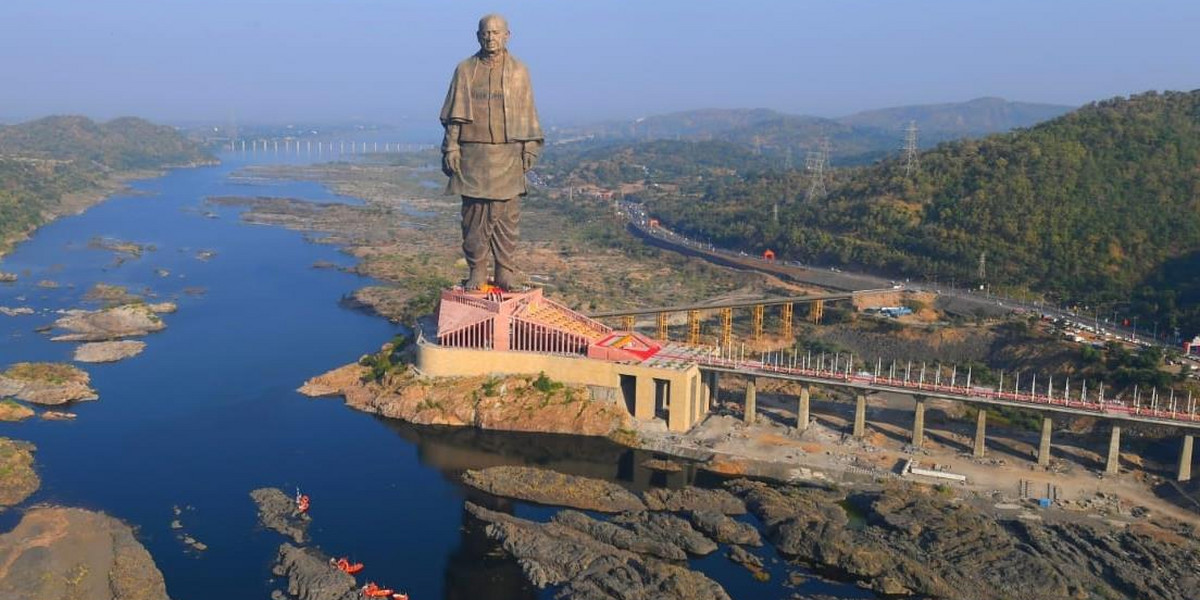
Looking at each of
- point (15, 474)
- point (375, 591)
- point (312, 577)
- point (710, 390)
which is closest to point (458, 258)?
point (710, 390)

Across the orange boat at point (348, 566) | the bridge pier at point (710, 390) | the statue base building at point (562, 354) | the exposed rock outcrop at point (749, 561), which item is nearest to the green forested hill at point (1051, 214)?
the bridge pier at point (710, 390)

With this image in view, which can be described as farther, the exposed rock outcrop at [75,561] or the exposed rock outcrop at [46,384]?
the exposed rock outcrop at [46,384]

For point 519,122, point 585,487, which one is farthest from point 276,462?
point 519,122

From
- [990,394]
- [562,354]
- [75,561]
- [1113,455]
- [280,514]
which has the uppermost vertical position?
[562,354]

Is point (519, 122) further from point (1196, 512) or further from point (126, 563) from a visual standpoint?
point (1196, 512)

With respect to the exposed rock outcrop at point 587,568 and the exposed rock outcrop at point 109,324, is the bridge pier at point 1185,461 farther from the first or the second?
the exposed rock outcrop at point 109,324

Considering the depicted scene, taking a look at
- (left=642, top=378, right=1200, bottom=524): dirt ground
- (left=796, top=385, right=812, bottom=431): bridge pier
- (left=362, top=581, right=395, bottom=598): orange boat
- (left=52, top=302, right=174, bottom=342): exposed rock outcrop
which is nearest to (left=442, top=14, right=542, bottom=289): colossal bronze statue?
(left=642, top=378, right=1200, bottom=524): dirt ground

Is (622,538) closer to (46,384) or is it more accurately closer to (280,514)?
(280,514)

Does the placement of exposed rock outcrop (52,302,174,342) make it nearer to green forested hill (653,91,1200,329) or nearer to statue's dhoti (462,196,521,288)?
statue's dhoti (462,196,521,288)
